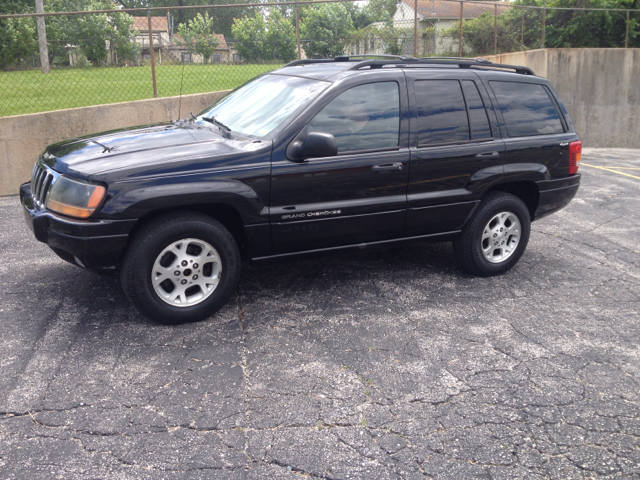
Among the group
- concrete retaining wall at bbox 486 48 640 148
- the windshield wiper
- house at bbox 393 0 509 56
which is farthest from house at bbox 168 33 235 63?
concrete retaining wall at bbox 486 48 640 148

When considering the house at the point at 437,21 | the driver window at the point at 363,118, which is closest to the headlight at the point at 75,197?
the driver window at the point at 363,118

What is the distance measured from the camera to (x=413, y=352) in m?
4.05

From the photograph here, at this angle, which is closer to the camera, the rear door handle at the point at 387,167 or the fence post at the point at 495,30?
the rear door handle at the point at 387,167

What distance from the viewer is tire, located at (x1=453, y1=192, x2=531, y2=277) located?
17.5ft

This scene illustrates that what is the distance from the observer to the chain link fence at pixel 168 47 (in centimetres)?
994

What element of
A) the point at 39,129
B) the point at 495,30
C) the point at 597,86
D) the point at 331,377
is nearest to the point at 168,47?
the point at 39,129

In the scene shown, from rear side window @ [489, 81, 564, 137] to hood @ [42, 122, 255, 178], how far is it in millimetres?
2430

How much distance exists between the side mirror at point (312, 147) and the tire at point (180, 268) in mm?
759

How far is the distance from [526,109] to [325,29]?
8176mm

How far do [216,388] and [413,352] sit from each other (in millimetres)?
1365

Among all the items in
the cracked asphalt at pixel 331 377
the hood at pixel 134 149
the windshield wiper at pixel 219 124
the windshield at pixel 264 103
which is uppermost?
the windshield at pixel 264 103

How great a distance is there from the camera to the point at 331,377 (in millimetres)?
3689

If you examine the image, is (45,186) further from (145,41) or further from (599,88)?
(599,88)

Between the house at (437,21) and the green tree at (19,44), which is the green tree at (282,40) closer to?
the house at (437,21)
